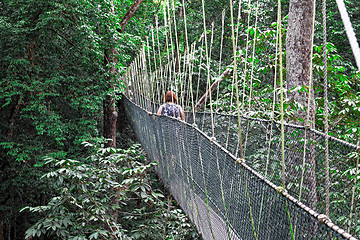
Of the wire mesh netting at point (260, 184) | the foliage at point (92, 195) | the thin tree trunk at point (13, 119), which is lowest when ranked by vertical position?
the foliage at point (92, 195)

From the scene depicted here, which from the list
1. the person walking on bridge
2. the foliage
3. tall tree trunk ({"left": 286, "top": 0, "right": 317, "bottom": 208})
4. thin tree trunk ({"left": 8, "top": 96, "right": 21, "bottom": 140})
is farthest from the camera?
thin tree trunk ({"left": 8, "top": 96, "right": 21, "bottom": 140})

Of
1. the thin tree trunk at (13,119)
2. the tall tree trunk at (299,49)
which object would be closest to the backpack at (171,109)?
the tall tree trunk at (299,49)

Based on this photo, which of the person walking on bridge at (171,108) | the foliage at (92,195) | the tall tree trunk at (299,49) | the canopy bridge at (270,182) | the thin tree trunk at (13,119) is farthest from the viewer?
the thin tree trunk at (13,119)

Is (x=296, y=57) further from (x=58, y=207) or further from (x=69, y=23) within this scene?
(x=69, y=23)

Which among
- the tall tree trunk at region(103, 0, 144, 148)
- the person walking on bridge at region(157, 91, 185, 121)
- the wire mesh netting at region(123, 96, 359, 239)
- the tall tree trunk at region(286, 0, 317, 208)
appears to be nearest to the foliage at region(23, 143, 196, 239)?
the person walking on bridge at region(157, 91, 185, 121)

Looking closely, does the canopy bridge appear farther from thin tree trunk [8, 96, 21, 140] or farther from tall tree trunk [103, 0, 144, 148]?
thin tree trunk [8, 96, 21, 140]

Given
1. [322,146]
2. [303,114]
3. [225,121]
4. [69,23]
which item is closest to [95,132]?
[69,23]

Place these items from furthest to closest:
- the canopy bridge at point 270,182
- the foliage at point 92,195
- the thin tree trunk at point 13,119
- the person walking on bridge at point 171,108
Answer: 1. the thin tree trunk at point 13,119
2. the person walking on bridge at point 171,108
3. the foliage at point 92,195
4. the canopy bridge at point 270,182

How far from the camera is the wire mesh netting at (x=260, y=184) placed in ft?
2.73

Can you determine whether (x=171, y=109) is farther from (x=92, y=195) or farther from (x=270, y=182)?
(x=270, y=182)

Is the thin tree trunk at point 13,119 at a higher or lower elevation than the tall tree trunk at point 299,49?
lower

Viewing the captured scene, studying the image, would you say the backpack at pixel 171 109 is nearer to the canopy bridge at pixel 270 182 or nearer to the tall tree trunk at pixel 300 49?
the canopy bridge at pixel 270 182

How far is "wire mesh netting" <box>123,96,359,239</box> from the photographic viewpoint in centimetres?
83

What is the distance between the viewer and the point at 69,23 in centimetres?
430
